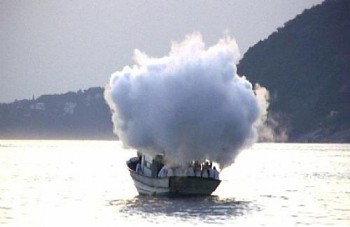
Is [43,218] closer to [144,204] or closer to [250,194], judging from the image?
[144,204]

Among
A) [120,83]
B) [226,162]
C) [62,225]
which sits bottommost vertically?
[62,225]

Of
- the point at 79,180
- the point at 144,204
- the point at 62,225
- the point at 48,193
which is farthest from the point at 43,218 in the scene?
the point at 79,180

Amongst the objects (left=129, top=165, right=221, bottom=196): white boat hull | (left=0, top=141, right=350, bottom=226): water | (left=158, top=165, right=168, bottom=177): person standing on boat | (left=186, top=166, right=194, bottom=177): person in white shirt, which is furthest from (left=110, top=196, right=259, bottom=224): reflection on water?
(left=186, top=166, right=194, bottom=177): person in white shirt

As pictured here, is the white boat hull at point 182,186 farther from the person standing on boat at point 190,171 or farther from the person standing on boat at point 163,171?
the person standing on boat at point 190,171

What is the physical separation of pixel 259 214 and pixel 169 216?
22.7ft

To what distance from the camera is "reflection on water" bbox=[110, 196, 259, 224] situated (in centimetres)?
7450

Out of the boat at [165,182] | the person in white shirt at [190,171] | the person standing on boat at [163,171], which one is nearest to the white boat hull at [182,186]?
the boat at [165,182]

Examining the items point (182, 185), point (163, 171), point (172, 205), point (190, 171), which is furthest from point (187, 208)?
point (163, 171)

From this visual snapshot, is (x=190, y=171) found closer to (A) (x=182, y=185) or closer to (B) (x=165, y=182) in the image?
(A) (x=182, y=185)

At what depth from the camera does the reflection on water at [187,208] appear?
7450 cm

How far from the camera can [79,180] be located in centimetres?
12912

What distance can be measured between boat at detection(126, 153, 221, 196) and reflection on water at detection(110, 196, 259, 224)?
0.58 meters

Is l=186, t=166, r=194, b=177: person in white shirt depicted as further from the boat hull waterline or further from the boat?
the boat hull waterline

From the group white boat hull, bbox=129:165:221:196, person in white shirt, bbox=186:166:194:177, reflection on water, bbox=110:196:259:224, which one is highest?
person in white shirt, bbox=186:166:194:177
